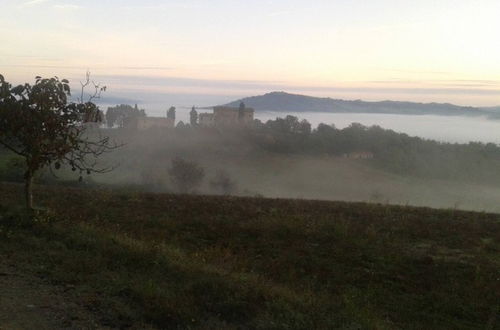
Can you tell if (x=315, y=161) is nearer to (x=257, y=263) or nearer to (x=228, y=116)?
(x=228, y=116)

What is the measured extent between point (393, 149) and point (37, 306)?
94.7 meters

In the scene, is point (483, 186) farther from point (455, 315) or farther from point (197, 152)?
point (455, 315)

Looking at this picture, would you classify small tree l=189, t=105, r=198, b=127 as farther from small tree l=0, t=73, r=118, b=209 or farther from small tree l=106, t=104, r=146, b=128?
small tree l=0, t=73, r=118, b=209

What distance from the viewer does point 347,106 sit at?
128 metres

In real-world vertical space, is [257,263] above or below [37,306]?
below

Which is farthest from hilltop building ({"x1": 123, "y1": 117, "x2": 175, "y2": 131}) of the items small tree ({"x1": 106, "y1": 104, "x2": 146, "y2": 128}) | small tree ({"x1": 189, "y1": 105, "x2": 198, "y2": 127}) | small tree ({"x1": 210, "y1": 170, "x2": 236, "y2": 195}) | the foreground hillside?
the foreground hillside

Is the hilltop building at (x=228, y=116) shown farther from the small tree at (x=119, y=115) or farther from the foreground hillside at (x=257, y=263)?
the foreground hillside at (x=257, y=263)

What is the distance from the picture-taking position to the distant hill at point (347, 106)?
8931 cm

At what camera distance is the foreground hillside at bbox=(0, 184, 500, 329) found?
211 inches

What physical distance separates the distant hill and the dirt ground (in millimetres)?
74517

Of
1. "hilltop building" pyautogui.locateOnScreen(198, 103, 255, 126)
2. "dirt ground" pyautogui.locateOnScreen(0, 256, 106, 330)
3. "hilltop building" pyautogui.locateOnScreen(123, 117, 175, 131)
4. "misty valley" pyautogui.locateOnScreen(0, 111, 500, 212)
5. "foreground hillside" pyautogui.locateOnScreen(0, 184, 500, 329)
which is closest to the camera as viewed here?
"dirt ground" pyautogui.locateOnScreen(0, 256, 106, 330)

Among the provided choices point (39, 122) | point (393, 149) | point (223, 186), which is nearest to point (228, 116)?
point (393, 149)

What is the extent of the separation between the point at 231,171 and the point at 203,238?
69.5 meters

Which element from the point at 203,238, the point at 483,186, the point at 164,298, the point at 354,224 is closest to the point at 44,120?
the point at 203,238
